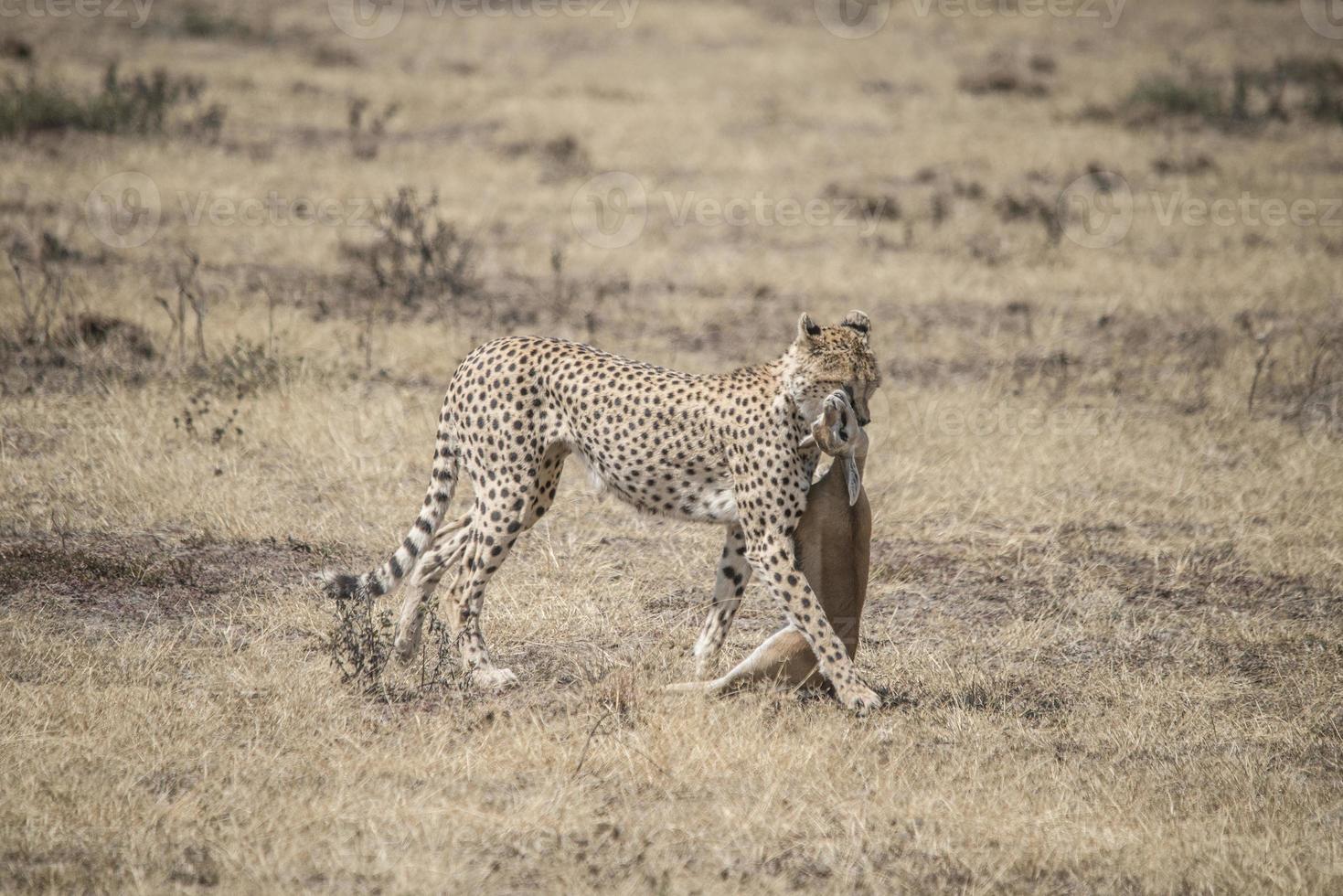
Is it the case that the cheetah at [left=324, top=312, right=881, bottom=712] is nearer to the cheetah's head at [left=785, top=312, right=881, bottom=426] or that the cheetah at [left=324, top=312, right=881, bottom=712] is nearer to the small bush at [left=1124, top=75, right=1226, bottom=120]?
the cheetah's head at [left=785, top=312, right=881, bottom=426]

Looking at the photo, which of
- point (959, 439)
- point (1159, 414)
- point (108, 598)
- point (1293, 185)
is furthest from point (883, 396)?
point (1293, 185)

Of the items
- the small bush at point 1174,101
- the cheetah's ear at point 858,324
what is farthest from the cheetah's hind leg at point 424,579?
the small bush at point 1174,101

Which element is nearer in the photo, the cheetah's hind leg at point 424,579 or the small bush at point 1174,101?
the cheetah's hind leg at point 424,579

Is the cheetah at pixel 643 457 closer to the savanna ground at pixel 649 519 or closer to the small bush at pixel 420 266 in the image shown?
the savanna ground at pixel 649 519

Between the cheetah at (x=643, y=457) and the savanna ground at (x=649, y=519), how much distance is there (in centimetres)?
30

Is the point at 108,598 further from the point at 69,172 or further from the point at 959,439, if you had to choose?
the point at 69,172

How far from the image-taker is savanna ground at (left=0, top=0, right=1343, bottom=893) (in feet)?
13.2

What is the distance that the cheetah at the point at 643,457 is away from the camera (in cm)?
486

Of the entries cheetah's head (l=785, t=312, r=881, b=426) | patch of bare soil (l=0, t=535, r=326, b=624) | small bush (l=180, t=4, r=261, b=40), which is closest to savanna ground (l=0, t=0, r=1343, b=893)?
patch of bare soil (l=0, t=535, r=326, b=624)

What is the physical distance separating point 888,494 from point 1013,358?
305 cm

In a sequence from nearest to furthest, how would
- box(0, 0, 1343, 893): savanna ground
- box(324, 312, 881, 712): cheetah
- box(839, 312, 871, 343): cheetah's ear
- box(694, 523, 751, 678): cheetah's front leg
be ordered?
box(0, 0, 1343, 893): savanna ground → box(324, 312, 881, 712): cheetah → box(839, 312, 871, 343): cheetah's ear → box(694, 523, 751, 678): cheetah's front leg

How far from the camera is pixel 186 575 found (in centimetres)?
593

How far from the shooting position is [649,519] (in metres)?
7.00

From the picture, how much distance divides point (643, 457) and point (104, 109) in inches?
444
